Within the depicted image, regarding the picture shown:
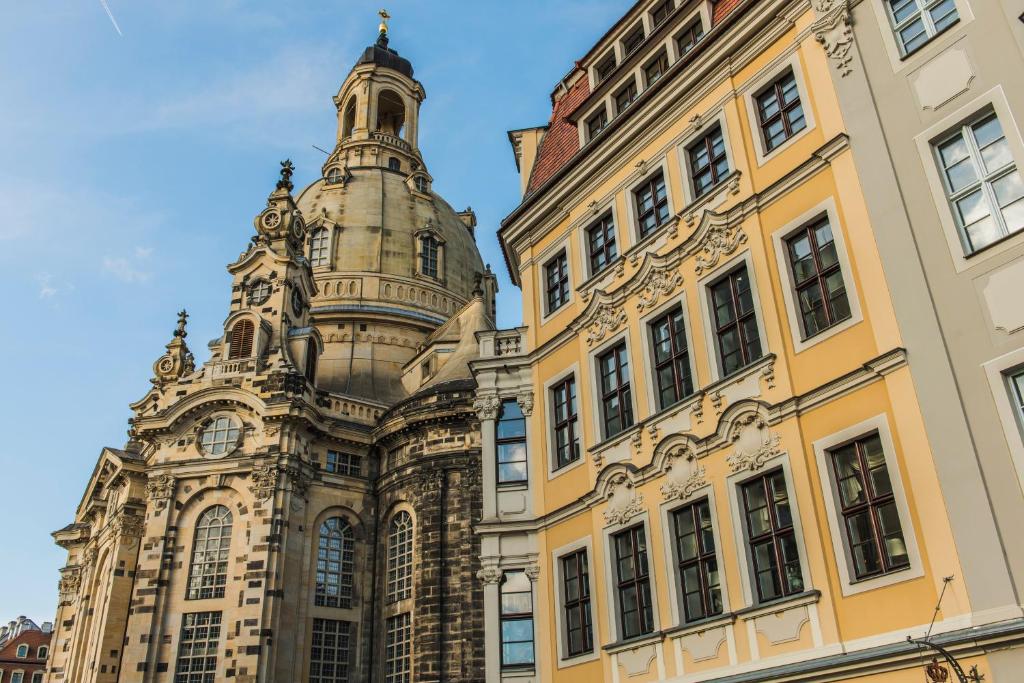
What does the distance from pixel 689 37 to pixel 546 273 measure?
21.3 ft

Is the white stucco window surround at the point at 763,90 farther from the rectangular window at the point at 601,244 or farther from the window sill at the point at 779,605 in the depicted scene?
the window sill at the point at 779,605

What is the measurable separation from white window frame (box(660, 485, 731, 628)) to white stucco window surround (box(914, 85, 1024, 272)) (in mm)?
5618

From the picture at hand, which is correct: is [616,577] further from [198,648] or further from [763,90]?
[198,648]

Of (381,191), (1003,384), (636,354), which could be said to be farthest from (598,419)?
(381,191)

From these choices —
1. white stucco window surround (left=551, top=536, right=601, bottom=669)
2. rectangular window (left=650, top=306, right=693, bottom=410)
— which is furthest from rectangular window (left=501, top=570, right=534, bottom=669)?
rectangular window (left=650, top=306, right=693, bottom=410)

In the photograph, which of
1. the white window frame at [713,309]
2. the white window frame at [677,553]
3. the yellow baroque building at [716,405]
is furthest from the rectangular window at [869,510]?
the white window frame at [713,309]

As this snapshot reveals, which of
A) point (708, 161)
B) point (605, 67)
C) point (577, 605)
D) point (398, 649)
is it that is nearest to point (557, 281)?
point (708, 161)

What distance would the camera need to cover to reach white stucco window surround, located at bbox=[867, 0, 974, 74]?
1424 centimetres

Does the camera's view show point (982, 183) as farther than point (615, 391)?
No

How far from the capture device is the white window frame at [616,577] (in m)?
16.5

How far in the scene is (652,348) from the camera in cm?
1841

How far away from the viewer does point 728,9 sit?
19047 millimetres

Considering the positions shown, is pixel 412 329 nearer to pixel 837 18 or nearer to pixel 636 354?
pixel 636 354

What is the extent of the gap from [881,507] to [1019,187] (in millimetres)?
4935
